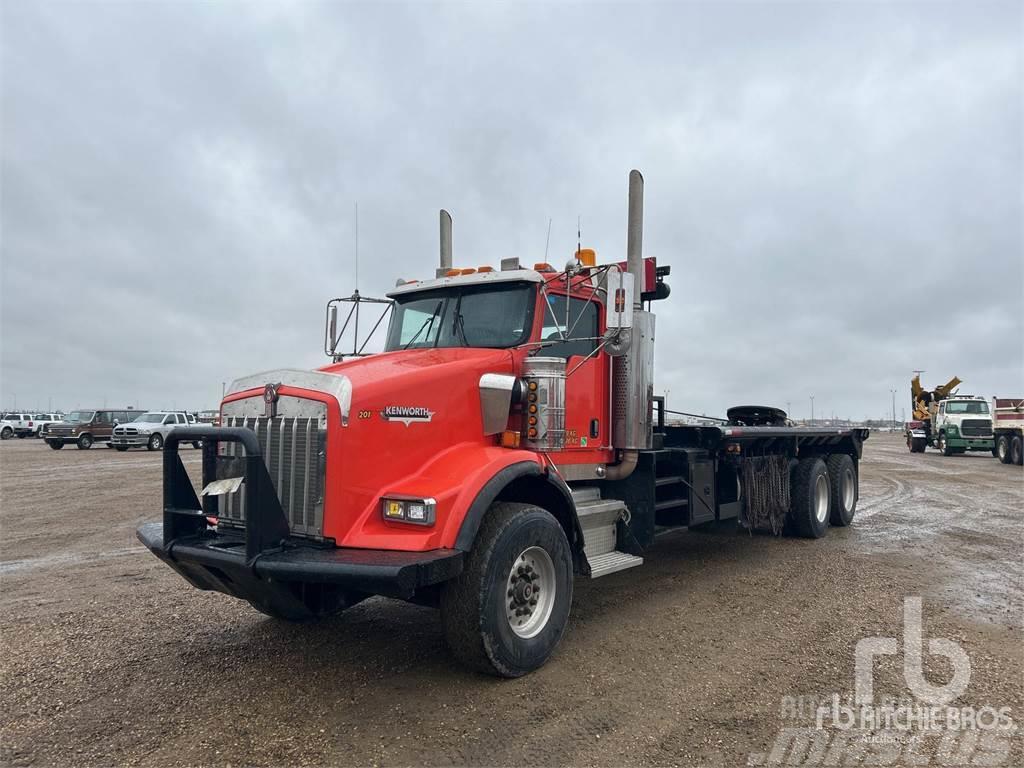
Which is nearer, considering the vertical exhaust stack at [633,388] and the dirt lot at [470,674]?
the dirt lot at [470,674]

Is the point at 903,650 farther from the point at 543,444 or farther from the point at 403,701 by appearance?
the point at 403,701

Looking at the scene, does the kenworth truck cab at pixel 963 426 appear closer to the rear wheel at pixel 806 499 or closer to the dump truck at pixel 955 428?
the dump truck at pixel 955 428

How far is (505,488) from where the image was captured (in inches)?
187

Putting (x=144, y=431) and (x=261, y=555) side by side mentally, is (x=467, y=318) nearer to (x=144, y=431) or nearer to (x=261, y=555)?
(x=261, y=555)

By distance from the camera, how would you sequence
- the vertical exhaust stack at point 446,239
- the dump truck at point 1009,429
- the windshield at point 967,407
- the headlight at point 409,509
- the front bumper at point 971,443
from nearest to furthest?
Answer: 1. the headlight at point 409,509
2. the vertical exhaust stack at point 446,239
3. the dump truck at point 1009,429
4. the front bumper at point 971,443
5. the windshield at point 967,407

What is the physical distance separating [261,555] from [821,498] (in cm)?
836

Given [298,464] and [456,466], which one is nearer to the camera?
[298,464]

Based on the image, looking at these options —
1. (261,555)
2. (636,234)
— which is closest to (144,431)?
(636,234)

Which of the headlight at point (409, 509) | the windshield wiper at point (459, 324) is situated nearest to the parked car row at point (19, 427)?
the windshield wiper at point (459, 324)

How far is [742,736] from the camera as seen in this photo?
11.9 feet

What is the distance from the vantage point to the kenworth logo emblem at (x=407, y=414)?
14.0ft

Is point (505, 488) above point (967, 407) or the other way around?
the other way around

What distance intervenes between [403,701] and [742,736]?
1.88 m

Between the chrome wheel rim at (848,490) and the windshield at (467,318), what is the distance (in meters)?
7.18
